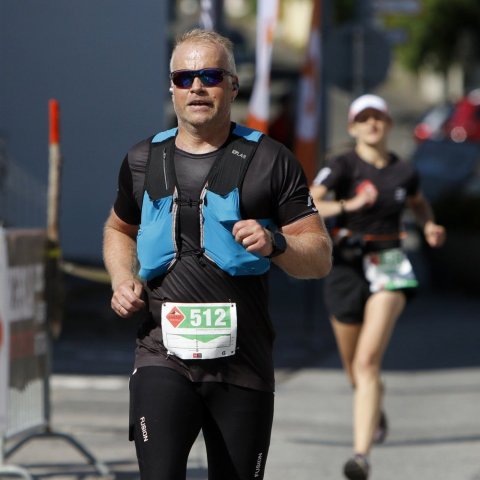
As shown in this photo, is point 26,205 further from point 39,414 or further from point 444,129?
point 444,129

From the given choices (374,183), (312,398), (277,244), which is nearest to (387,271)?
(374,183)

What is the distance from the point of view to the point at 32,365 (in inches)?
283

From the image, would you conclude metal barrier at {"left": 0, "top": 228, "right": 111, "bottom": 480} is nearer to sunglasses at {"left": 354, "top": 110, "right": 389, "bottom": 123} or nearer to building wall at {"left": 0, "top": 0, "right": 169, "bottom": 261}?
sunglasses at {"left": 354, "top": 110, "right": 389, "bottom": 123}

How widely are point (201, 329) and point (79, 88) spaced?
11523 mm

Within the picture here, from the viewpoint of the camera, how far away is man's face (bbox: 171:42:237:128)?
4434 millimetres

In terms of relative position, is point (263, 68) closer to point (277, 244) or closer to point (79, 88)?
point (79, 88)

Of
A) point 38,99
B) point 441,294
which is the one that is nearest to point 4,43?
point 38,99

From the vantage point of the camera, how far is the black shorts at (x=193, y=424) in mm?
4422

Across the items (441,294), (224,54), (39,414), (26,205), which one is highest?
(224,54)

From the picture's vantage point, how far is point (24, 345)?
7035 millimetres

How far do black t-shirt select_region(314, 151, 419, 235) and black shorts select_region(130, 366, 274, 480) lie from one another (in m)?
3.19

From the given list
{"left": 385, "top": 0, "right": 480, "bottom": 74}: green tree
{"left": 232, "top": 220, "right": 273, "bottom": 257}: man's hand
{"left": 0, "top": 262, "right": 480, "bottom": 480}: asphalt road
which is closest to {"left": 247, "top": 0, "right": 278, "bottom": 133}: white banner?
{"left": 0, "top": 262, "right": 480, "bottom": 480}: asphalt road

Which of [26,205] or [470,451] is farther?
[26,205]

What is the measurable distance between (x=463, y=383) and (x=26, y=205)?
19.8 feet
